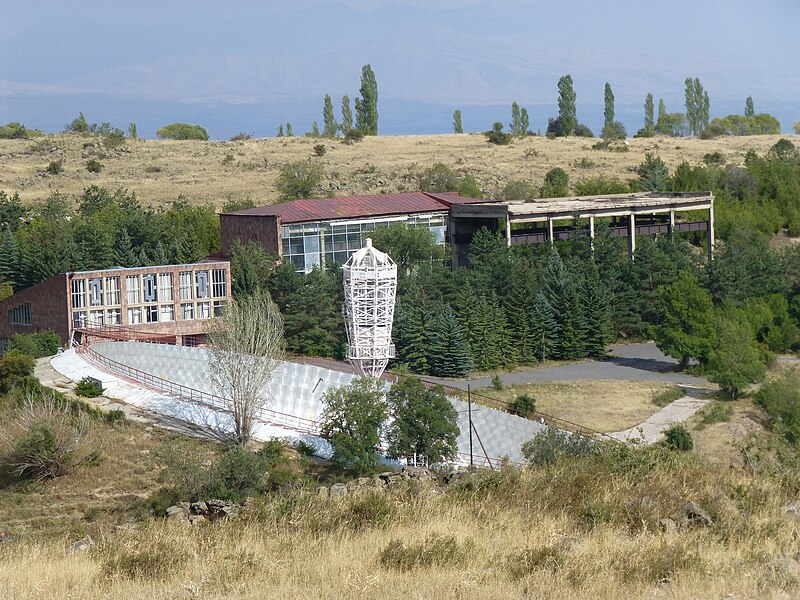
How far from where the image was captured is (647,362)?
167 feet

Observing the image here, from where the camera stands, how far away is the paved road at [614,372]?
1860 inches

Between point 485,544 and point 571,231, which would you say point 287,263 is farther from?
point 485,544

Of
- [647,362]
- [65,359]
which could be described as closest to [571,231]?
[647,362]

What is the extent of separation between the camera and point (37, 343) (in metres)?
45.6

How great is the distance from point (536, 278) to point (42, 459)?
28.7m

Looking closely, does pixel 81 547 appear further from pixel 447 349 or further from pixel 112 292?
pixel 112 292

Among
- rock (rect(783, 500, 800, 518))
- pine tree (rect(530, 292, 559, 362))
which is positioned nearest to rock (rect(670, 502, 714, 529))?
rock (rect(783, 500, 800, 518))

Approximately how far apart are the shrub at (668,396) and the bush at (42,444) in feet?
67.2

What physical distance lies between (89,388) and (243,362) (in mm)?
5552

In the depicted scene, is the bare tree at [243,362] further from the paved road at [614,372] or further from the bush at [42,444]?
the paved road at [614,372]

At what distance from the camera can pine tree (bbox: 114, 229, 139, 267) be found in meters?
55.0

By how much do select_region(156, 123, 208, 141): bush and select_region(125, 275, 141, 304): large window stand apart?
252 feet

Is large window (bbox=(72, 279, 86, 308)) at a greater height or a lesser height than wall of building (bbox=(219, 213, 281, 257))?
lesser

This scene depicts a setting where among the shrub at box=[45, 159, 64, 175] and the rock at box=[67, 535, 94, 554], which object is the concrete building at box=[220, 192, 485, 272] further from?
the rock at box=[67, 535, 94, 554]
